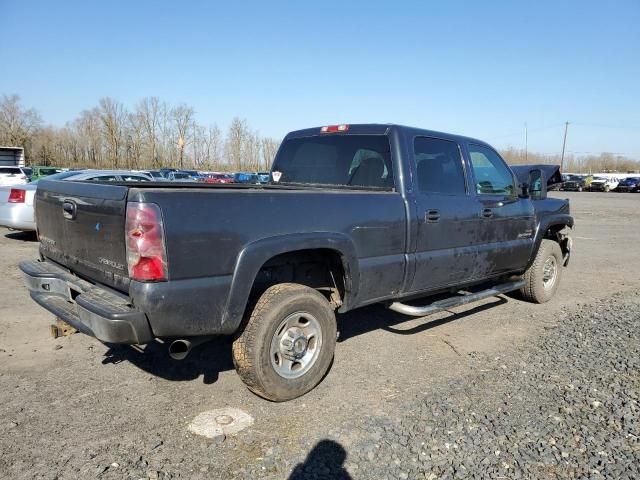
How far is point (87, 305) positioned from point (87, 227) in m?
0.59

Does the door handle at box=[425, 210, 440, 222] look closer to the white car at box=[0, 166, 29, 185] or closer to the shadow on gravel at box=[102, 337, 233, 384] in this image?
the shadow on gravel at box=[102, 337, 233, 384]

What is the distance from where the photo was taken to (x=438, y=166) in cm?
456

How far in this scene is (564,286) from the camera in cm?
736

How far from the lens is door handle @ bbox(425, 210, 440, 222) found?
417 centimetres

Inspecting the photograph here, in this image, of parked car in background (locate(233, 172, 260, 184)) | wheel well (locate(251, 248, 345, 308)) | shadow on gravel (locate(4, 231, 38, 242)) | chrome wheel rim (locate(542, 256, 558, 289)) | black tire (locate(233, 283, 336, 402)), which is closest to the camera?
black tire (locate(233, 283, 336, 402))

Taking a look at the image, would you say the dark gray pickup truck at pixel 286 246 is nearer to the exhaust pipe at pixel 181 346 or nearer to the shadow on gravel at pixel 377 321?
the exhaust pipe at pixel 181 346

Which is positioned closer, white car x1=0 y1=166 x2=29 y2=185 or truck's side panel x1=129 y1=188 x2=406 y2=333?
truck's side panel x1=129 y1=188 x2=406 y2=333

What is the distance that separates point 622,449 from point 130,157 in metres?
69.0

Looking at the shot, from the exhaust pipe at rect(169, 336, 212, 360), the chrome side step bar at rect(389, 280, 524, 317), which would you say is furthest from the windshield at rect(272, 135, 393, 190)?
the exhaust pipe at rect(169, 336, 212, 360)

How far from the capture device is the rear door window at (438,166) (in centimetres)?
434

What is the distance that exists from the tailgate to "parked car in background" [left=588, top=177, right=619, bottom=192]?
58708 millimetres

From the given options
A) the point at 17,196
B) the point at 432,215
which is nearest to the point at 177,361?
the point at 432,215

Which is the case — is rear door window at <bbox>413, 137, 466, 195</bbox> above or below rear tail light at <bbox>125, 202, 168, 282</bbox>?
above

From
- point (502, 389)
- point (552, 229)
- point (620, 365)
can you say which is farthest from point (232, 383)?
point (552, 229)
